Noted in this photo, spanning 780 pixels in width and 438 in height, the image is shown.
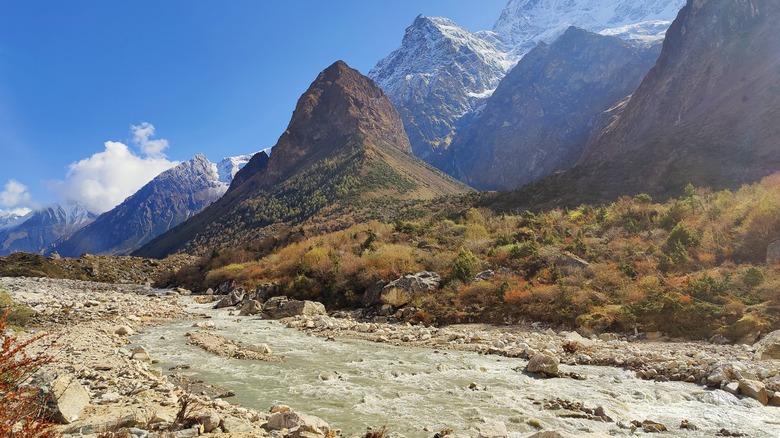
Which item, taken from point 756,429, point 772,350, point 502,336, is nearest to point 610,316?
point 502,336

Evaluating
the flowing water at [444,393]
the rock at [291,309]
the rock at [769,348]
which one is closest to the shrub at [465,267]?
the rock at [291,309]

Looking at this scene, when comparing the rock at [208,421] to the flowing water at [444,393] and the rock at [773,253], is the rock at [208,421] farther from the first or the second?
the rock at [773,253]

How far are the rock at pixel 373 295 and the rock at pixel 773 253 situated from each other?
18.9m

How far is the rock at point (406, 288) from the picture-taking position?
24344 mm

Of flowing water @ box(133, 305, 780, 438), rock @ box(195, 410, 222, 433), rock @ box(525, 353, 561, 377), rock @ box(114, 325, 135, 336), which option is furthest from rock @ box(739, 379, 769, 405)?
rock @ box(114, 325, 135, 336)

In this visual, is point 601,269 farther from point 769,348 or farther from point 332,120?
point 332,120

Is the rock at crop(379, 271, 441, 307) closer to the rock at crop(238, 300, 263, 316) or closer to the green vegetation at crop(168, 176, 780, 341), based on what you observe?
Result: the green vegetation at crop(168, 176, 780, 341)

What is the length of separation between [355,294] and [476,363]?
48.6 feet

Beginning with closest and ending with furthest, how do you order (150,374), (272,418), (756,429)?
1. (272,418)
2. (756,429)
3. (150,374)

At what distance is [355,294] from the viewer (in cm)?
2741

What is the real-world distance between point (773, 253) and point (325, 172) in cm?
10161

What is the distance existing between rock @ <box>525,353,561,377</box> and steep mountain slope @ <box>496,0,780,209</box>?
144 feet

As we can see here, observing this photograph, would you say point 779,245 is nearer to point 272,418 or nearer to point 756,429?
point 756,429

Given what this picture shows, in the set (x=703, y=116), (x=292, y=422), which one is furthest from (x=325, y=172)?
(x=292, y=422)
